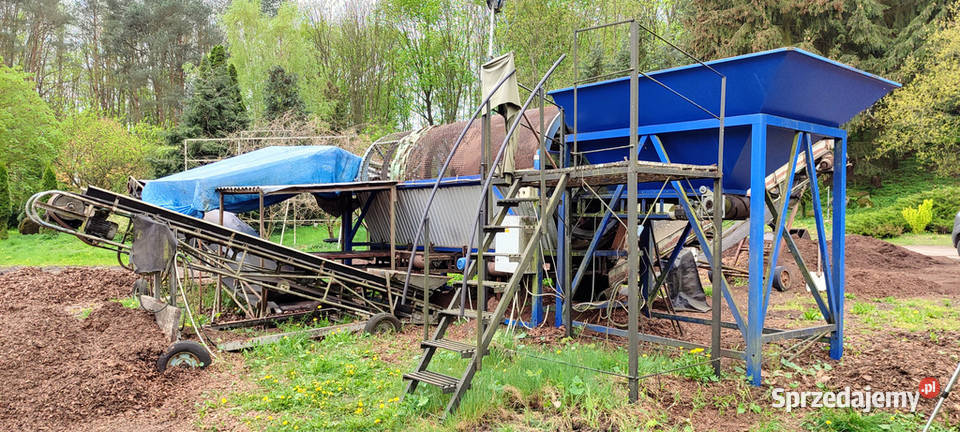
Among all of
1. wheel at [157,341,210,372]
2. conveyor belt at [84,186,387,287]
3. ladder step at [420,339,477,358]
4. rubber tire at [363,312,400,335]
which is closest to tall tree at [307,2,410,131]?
conveyor belt at [84,186,387,287]

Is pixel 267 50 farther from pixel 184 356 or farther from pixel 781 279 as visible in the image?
pixel 184 356

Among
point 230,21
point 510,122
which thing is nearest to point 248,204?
point 510,122

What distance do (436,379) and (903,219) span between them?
2153 cm

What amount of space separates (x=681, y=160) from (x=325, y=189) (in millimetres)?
5511

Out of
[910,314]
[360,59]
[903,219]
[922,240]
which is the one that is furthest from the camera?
[360,59]

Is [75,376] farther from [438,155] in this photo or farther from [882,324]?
[882,324]

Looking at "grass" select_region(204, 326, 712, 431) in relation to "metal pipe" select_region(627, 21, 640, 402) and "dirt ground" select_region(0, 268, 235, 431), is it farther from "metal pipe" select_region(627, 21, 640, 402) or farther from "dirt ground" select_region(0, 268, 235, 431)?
"dirt ground" select_region(0, 268, 235, 431)

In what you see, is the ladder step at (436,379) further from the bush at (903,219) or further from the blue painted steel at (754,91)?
the bush at (903,219)

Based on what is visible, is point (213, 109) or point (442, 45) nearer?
point (213, 109)

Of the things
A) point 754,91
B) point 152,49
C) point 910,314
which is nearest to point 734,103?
point 754,91

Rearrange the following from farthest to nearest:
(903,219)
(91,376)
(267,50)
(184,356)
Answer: (267,50) < (903,219) < (184,356) < (91,376)

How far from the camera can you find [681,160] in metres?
7.57

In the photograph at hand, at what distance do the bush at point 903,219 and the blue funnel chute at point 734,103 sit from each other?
51.3 ft

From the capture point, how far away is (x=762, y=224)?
629 cm
